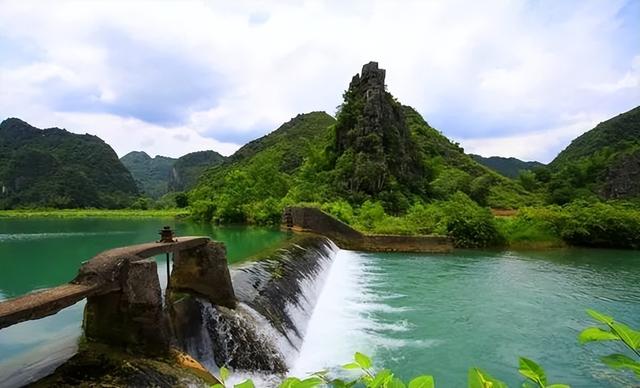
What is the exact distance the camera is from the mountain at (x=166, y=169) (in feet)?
433

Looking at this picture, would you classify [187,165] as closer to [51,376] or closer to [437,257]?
[437,257]

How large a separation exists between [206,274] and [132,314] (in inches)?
91.8

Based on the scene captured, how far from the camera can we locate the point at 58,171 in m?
80.2

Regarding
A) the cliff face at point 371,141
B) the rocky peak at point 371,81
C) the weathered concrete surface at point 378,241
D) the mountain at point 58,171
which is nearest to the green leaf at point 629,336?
the weathered concrete surface at point 378,241

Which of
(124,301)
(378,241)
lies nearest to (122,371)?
(124,301)

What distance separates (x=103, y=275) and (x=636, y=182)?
164 feet

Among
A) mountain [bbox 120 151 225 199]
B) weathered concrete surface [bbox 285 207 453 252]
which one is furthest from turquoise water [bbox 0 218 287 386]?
mountain [bbox 120 151 225 199]

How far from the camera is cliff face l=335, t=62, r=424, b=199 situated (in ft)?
115

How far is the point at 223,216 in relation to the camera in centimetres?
3650

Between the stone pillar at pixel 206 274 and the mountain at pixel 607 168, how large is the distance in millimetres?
44441

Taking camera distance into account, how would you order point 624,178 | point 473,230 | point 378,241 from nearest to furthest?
point 378,241 → point 473,230 → point 624,178

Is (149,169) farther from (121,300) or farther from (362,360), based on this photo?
(362,360)

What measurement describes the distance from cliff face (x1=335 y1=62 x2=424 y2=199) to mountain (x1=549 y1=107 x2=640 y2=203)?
18.4 m

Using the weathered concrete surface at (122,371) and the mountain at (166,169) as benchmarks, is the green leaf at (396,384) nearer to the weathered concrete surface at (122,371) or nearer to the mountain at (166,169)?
the weathered concrete surface at (122,371)
